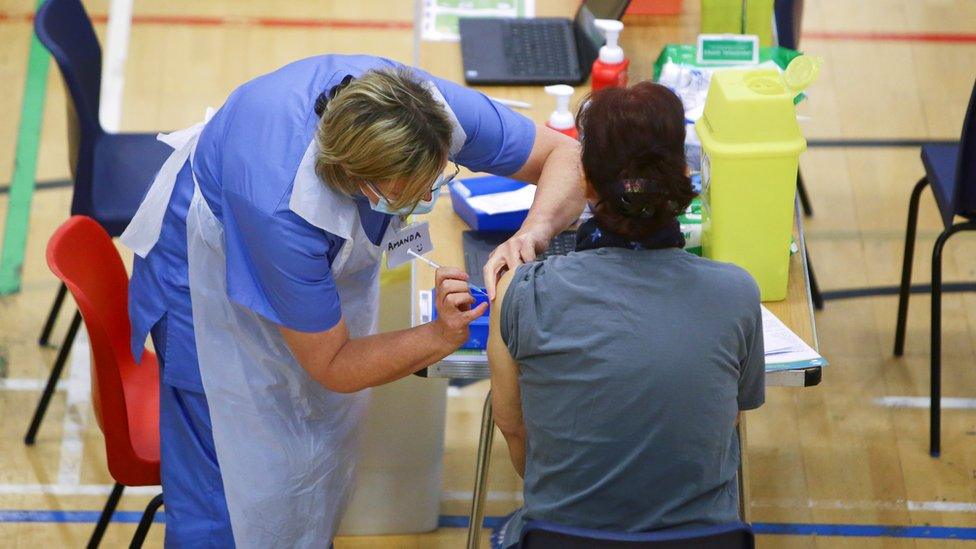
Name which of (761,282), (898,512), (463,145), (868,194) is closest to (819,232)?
(868,194)

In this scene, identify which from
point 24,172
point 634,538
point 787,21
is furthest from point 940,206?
point 24,172

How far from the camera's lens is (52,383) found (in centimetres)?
301

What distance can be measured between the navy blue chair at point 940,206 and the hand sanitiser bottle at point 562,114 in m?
0.90

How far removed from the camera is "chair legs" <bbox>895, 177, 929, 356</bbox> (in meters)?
3.15

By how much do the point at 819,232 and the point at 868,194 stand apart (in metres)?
0.26

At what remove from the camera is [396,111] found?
1785 millimetres

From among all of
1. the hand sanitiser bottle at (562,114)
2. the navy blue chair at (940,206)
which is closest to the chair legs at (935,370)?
the navy blue chair at (940,206)

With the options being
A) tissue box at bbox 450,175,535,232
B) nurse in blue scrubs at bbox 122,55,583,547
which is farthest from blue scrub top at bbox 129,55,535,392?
tissue box at bbox 450,175,535,232

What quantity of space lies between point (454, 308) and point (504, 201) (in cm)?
54

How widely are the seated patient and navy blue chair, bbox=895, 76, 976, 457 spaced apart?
1.29 metres

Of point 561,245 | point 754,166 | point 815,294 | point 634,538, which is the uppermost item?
point 754,166

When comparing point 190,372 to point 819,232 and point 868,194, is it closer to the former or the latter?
point 819,232

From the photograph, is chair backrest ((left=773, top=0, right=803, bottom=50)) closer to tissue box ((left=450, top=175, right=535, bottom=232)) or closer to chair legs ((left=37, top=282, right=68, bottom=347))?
tissue box ((left=450, top=175, right=535, bottom=232))

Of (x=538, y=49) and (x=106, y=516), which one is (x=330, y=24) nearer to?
(x=538, y=49)
